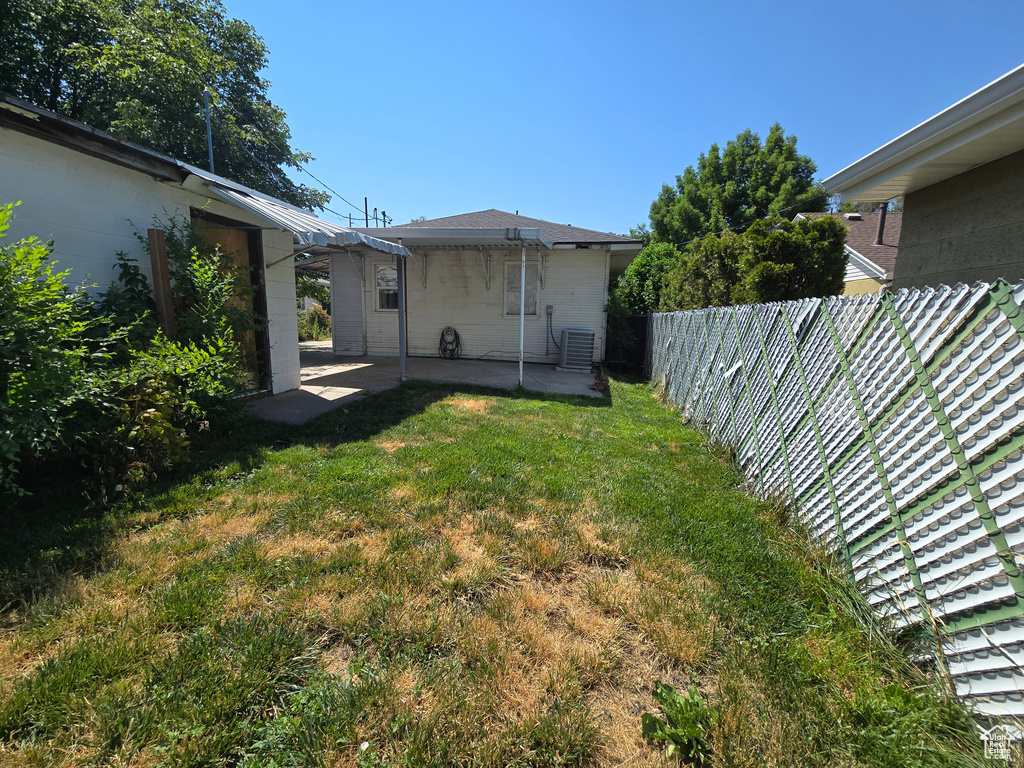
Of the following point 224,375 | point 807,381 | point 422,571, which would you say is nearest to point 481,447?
point 422,571

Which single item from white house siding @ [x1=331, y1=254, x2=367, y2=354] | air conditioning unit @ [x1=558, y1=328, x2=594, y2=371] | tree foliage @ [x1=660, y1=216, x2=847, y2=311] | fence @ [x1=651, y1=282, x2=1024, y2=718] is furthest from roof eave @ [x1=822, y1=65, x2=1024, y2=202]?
white house siding @ [x1=331, y1=254, x2=367, y2=354]

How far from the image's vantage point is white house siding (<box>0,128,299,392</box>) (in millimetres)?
3281

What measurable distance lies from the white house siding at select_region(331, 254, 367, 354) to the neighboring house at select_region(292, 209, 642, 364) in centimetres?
3

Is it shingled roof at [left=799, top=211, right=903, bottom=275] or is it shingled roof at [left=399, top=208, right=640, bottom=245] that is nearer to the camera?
shingled roof at [left=399, top=208, right=640, bottom=245]

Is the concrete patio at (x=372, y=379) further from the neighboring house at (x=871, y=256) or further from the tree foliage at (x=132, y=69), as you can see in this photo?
the tree foliage at (x=132, y=69)

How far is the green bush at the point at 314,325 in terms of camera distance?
18703 millimetres

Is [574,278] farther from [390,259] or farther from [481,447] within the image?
[481,447]

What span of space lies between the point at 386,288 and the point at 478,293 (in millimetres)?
2550

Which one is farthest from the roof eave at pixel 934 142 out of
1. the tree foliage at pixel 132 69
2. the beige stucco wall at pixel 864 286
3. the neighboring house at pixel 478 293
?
the tree foliage at pixel 132 69

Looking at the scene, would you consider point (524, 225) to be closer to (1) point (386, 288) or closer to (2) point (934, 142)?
(1) point (386, 288)

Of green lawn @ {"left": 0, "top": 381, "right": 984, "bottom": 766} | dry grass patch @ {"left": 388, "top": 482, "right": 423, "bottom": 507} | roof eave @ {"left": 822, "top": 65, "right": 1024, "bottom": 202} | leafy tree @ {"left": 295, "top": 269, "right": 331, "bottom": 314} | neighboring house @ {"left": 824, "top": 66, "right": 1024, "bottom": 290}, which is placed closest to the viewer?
green lawn @ {"left": 0, "top": 381, "right": 984, "bottom": 766}

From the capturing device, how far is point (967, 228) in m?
3.58

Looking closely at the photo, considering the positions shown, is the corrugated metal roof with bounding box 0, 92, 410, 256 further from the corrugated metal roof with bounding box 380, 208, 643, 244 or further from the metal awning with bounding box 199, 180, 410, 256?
the corrugated metal roof with bounding box 380, 208, 643, 244

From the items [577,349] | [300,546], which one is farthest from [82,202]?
[577,349]
